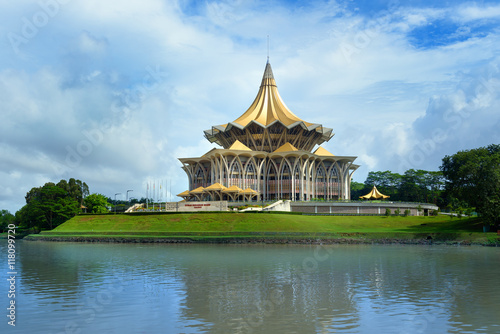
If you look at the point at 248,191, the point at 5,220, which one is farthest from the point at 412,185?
the point at 5,220

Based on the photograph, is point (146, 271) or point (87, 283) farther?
point (146, 271)

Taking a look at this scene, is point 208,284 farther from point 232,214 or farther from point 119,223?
point 119,223

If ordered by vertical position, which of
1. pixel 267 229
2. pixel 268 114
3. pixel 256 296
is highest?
pixel 268 114

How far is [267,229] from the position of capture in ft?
160

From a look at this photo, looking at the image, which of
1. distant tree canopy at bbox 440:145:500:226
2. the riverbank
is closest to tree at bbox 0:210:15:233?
the riverbank

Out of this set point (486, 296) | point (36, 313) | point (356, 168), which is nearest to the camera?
point (36, 313)

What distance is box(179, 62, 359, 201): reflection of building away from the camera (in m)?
80.8

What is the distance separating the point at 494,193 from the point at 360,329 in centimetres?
4003

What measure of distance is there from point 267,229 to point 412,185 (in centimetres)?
6624

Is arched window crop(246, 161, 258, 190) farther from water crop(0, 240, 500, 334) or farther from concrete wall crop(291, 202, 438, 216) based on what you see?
water crop(0, 240, 500, 334)

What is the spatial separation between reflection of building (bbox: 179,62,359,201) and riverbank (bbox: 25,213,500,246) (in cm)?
2070

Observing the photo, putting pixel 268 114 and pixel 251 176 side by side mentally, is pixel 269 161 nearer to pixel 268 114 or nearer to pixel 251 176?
pixel 251 176

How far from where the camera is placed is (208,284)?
19328 mm

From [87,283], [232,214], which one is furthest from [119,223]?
[87,283]
